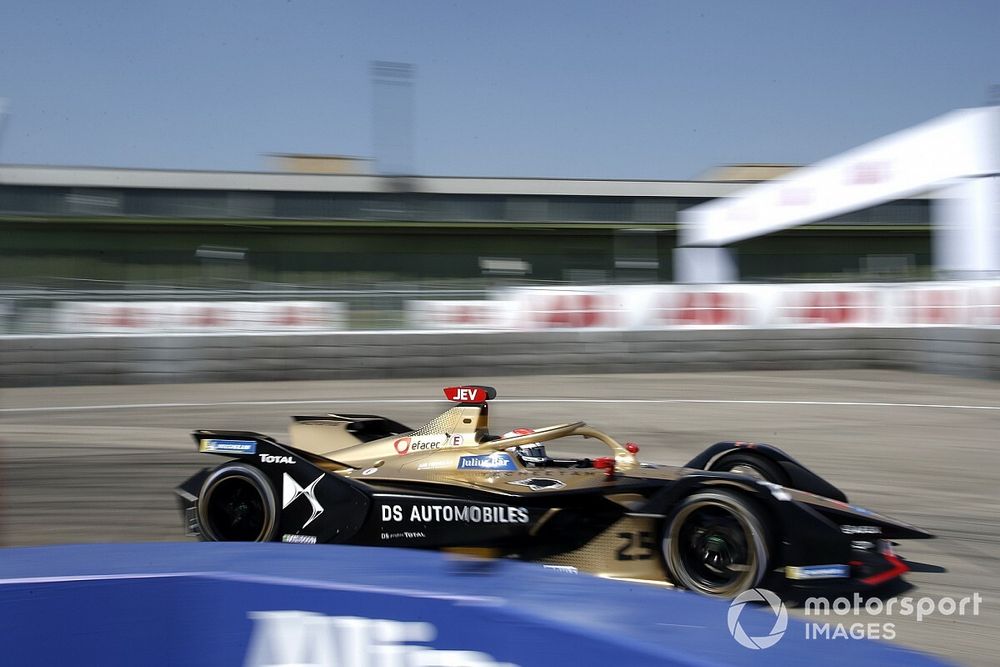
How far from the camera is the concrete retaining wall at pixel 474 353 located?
13.5 m

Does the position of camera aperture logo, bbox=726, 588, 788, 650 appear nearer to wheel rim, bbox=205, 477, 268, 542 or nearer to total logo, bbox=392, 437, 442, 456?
total logo, bbox=392, 437, 442, 456

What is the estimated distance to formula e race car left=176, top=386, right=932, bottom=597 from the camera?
4.20 m

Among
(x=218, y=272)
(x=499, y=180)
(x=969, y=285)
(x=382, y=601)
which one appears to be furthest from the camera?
(x=499, y=180)

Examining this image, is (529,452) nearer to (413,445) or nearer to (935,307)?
(413,445)

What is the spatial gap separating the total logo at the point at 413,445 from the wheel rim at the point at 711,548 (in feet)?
5.20

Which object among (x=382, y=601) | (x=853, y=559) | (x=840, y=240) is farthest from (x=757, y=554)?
(x=840, y=240)

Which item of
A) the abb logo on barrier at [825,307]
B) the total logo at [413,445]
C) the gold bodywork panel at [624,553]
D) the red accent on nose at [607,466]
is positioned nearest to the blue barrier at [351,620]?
the gold bodywork panel at [624,553]

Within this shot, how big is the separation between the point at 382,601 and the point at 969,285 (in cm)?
1451

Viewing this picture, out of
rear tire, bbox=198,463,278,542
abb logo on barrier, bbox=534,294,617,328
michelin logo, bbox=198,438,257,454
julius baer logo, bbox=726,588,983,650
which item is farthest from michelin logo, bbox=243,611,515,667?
abb logo on barrier, bbox=534,294,617,328

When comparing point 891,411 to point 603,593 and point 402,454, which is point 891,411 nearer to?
point 402,454

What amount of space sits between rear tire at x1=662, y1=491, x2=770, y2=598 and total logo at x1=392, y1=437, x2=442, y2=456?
1554mm

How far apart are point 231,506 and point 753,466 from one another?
305cm

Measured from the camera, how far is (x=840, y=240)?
3331 centimetres

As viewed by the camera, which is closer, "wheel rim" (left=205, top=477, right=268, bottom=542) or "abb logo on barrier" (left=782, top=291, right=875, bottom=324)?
"wheel rim" (left=205, top=477, right=268, bottom=542)
